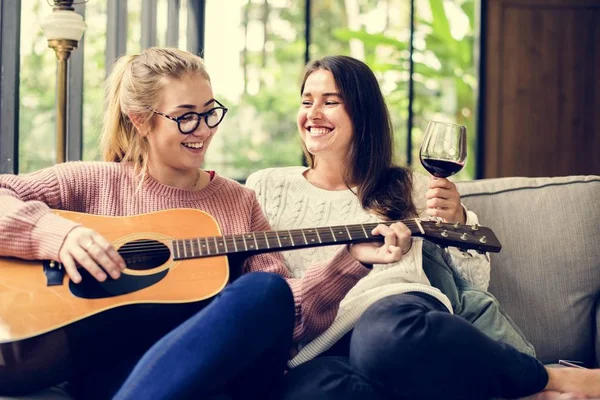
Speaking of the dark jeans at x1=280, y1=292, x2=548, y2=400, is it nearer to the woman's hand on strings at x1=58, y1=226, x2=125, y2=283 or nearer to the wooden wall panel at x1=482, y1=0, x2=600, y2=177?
the woman's hand on strings at x1=58, y1=226, x2=125, y2=283

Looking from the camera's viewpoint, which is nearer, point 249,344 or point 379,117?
point 249,344

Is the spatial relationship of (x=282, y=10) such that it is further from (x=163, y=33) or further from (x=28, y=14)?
(x=28, y=14)

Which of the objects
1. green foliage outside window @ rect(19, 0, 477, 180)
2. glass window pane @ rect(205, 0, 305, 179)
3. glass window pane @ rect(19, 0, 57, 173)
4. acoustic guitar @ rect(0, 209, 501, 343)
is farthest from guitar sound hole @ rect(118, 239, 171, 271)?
glass window pane @ rect(205, 0, 305, 179)

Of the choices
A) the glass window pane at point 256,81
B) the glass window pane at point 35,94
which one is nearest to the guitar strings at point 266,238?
the glass window pane at point 35,94

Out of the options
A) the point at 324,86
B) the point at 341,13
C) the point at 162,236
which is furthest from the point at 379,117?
the point at 341,13

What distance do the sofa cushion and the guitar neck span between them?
0.56 m

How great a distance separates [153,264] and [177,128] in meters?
0.38

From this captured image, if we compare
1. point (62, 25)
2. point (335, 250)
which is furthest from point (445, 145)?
point (62, 25)

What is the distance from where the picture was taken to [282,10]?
595 centimetres

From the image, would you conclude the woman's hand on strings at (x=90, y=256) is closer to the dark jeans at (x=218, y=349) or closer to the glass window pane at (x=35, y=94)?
the dark jeans at (x=218, y=349)

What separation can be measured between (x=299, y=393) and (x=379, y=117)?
3.06 feet

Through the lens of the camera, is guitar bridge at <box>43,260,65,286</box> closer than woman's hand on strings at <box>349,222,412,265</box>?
Yes

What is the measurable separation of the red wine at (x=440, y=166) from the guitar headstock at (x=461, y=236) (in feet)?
0.43

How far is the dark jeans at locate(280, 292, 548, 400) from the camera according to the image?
1.55m
